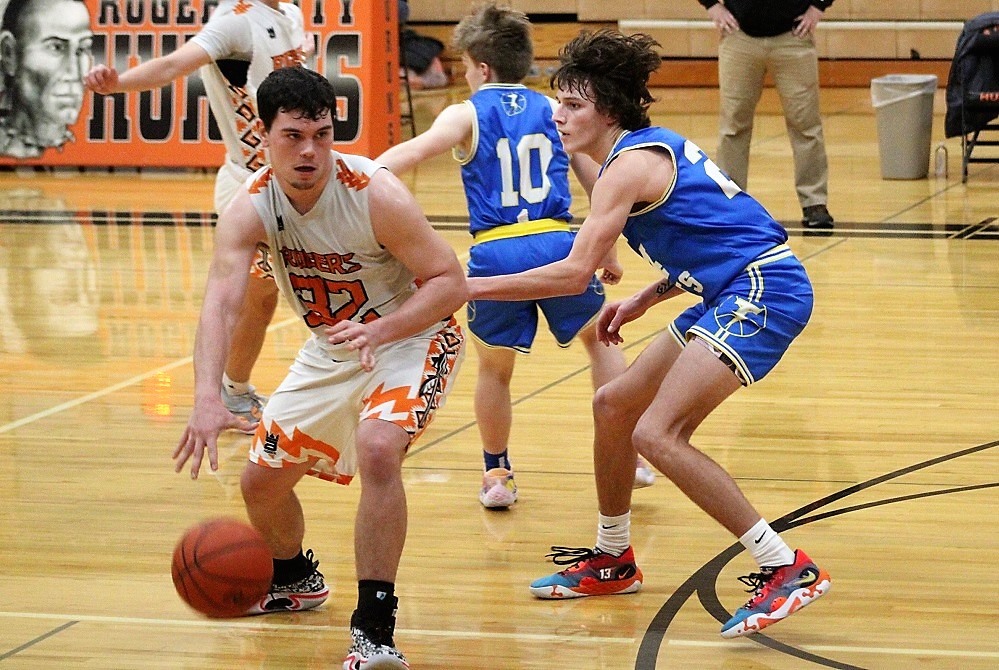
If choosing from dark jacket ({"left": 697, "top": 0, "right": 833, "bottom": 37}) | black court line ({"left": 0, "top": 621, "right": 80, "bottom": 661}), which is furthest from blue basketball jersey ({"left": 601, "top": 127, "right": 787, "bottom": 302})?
dark jacket ({"left": 697, "top": 0, "right": 833, "bottom": 37})

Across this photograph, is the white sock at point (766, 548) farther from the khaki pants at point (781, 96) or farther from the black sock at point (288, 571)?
the khaki pants at point (781, 96)

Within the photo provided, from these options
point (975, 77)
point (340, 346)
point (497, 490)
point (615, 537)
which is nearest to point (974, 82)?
point (975, 77)

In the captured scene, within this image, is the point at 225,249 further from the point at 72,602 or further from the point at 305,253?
the point at 72,602

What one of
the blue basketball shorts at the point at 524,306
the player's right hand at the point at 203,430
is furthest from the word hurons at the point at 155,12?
the player's right hand at the point at 203,430

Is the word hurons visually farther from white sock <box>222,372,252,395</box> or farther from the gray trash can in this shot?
white sock <box>222,372,252,395</box>

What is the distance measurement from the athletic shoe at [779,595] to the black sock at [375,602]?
2.76ft

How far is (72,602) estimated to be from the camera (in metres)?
4.07

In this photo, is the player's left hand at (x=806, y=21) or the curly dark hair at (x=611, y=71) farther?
the player's left hand at (x=806, y=21)

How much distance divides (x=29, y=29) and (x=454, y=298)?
10377mm

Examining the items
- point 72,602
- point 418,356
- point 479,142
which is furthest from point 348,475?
point 479,142

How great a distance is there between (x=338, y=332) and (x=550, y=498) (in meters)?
1.64

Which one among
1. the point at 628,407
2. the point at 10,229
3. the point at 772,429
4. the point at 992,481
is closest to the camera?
the point at 628,407

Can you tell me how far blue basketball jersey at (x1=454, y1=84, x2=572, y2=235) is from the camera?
488 cm

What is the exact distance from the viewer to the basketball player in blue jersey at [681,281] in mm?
3709
